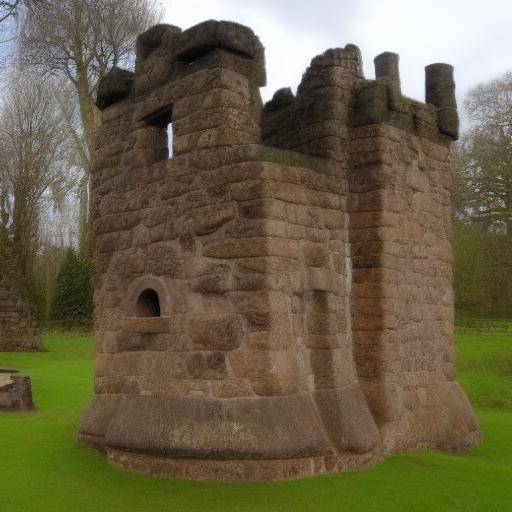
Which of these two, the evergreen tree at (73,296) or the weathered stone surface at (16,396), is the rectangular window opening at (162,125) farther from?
the evergreen tree at (73,296)

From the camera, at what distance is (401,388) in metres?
6.59

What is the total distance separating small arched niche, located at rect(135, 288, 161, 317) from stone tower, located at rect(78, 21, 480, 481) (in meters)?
0.01

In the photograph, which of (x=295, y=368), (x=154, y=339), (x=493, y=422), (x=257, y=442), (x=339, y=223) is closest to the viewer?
(x=257, y=442)

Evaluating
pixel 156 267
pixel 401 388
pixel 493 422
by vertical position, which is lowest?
pixel 493 422

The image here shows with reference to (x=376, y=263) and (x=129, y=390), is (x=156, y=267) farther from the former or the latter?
(x=376, y=263)

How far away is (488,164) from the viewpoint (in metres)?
26.7

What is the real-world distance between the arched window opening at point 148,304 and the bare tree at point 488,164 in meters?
22.7

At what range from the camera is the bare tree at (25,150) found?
23625 millimetres

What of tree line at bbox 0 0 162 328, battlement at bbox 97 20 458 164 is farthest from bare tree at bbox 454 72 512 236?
battlement at bbox 97 20 458 164

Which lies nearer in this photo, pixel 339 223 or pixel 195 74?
pixel 195 74

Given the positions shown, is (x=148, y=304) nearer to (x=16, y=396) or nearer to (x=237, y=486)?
(x=237, y=486)

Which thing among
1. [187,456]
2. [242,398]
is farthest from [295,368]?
[187,456]

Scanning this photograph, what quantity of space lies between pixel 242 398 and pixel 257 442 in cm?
38

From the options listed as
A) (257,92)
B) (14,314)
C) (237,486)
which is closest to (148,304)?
(237,486)
